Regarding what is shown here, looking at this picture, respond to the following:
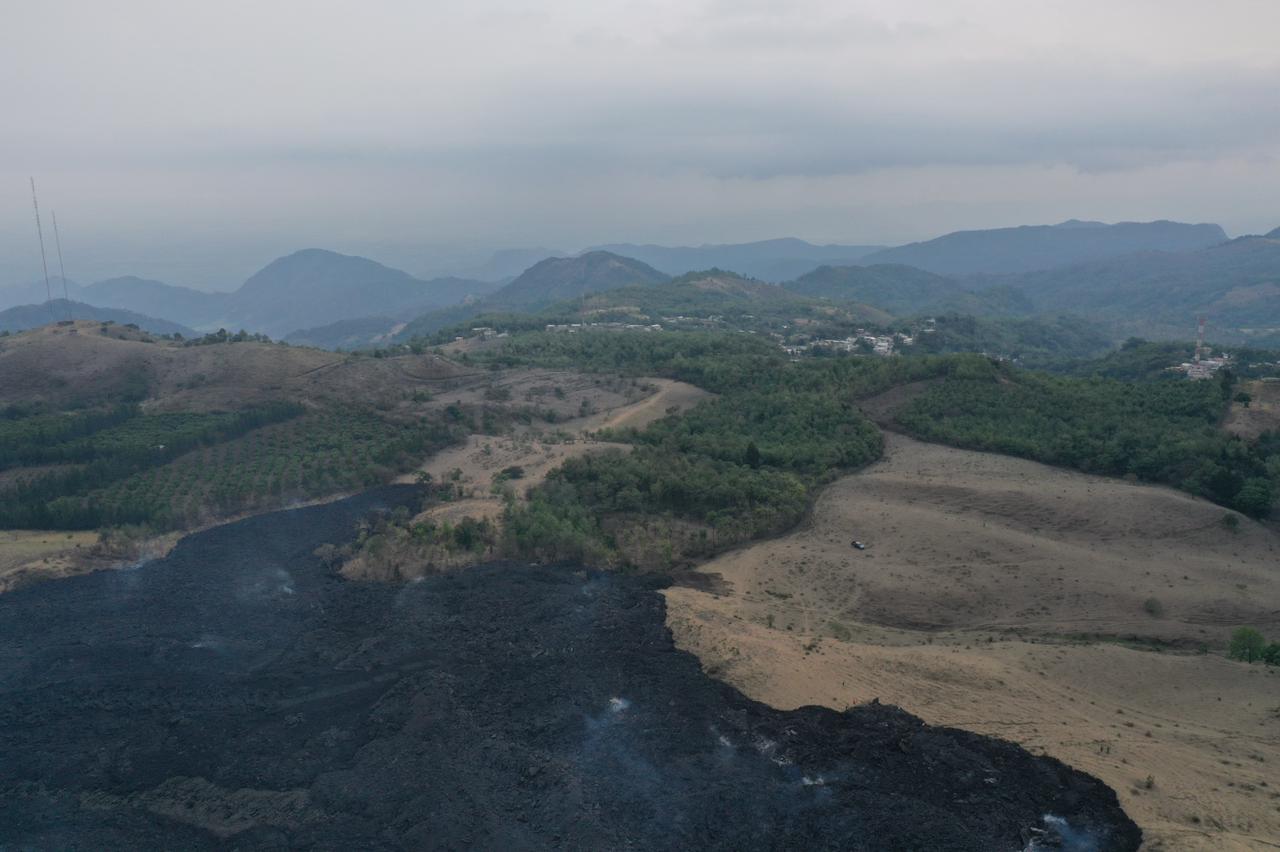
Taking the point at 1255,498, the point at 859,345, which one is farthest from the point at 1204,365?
the point at 1255,498

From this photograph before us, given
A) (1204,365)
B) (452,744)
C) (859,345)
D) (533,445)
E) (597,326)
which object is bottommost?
(452,744)

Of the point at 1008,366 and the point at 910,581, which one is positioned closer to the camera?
the point at 910,581

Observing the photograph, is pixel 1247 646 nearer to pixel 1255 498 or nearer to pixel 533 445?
pixel 1255 498

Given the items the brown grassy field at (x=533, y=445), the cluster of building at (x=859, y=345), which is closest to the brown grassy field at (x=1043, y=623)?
the brown grassy field at (x=533, y=445)

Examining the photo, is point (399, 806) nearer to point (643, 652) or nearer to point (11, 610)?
point (643, 652)

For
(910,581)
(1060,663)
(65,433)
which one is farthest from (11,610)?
(1060,663)

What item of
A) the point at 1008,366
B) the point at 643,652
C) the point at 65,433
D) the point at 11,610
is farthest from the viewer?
the point at 1008,366

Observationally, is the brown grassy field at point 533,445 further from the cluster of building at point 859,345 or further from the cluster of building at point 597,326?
the cluster of building at point 597,326
